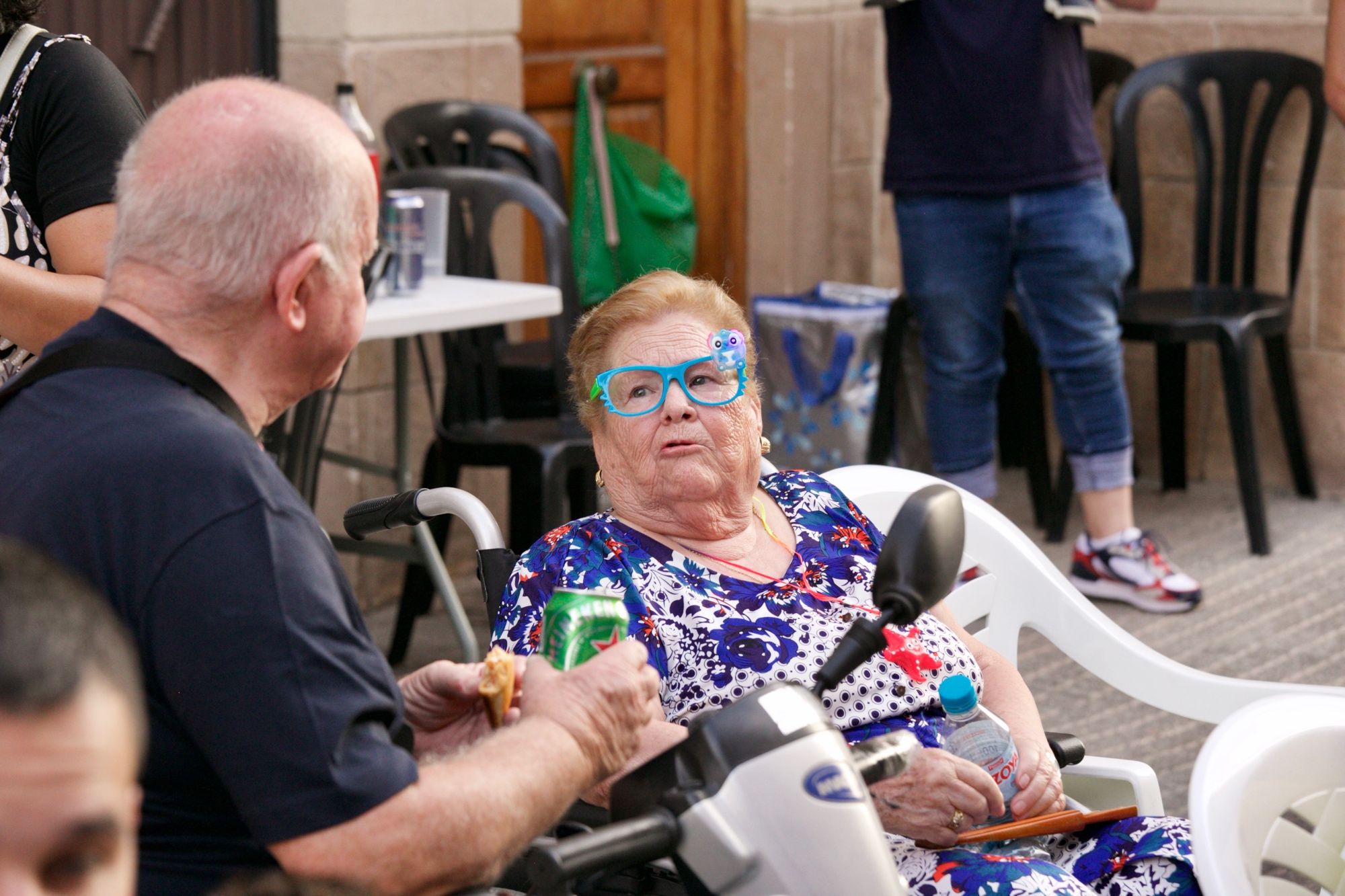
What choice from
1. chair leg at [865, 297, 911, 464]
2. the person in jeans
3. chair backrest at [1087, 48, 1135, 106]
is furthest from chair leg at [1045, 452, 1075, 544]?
chair backrest at [1087, 48, 1135, 106]

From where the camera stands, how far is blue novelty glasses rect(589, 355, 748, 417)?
2.25 m

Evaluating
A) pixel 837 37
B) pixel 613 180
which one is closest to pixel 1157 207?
pixel 837 37

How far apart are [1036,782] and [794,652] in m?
0.34

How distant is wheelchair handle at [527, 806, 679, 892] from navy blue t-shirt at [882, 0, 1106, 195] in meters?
3.35

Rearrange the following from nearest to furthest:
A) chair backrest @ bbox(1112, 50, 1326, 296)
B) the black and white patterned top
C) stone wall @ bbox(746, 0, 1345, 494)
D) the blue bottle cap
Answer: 1. the blue bottle cap
2. the black and white patterned top
3. chair backrest @ bbox(1112, 50, 1326, 296)
4. stone wall @ bbox(746, 0, 1345, 494)

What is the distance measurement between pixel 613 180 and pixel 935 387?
60.4 inches

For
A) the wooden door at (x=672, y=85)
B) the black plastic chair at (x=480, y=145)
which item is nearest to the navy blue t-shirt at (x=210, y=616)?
the black plastic chair at (x=480, y=145)

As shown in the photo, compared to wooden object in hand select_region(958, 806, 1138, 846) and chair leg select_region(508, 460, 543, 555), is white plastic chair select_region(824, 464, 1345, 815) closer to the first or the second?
wooden object in hand select_region(958, 806, 1138, 846)

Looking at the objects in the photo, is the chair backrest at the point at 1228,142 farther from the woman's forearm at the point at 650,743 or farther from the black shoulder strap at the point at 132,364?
the black shoulder strap at the point at 132,364

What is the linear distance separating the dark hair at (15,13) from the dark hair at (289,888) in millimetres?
1526

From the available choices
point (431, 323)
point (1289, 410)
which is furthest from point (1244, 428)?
point (431, 323)

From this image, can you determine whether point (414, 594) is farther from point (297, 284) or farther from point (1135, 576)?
point (297, 284)

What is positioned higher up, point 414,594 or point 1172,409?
point 1172,409

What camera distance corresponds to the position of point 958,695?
200 centimetres
